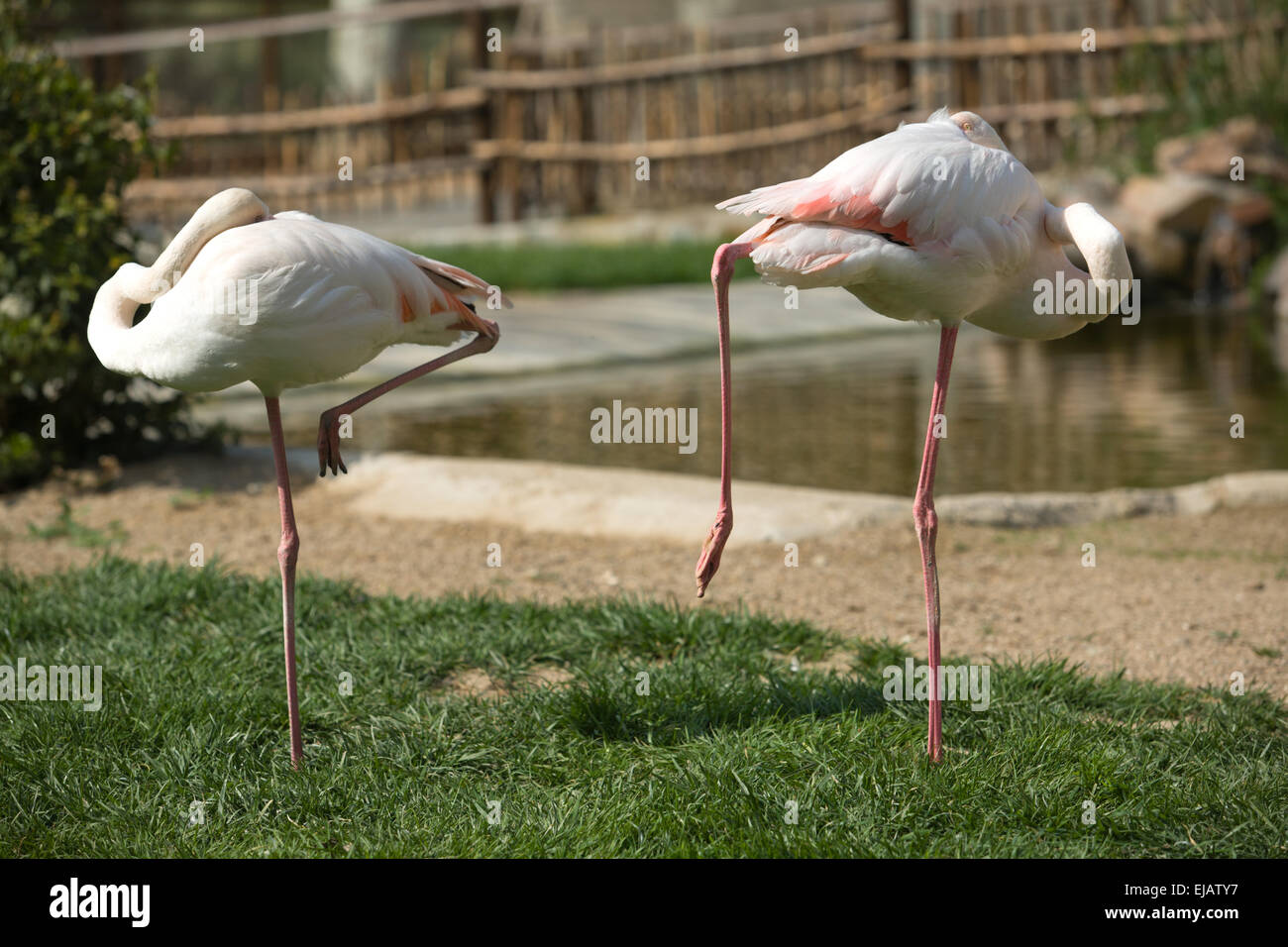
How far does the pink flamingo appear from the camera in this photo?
3262 mm

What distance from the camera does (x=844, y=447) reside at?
771cm

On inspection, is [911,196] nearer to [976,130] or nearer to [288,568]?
[976,130]

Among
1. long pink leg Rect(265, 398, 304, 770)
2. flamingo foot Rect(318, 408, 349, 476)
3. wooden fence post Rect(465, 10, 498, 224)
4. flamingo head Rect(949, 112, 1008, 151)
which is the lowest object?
long pink leg Rect(265, 398, 304, 770)

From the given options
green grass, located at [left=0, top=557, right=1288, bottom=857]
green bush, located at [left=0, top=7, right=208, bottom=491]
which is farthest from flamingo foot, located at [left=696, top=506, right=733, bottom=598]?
green bush, located at [left=0, top=7, right=208, bottom=491]

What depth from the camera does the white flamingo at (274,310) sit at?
10.8ft

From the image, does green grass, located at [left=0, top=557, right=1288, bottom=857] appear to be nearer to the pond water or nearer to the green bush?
the green bush

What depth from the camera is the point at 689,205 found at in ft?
59.3

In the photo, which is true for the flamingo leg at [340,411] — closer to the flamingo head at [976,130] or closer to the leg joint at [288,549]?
the leg joint at [288,549]

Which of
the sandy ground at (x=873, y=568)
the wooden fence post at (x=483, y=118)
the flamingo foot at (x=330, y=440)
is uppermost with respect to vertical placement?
the wooden fence post at (x=483, y=118)

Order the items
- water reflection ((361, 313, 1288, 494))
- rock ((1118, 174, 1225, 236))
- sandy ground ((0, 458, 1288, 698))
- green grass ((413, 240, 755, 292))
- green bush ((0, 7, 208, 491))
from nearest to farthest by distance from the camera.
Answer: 1. sandy ground ((0, 458, 1288, 698))
2. green bush ((0, 7, 208, 491))
3. water reflection ((361, 313, 1288, 494))
4. green grass ((413, 240, 755, 292))
5. rock ((1118, 174, 1225, 236))

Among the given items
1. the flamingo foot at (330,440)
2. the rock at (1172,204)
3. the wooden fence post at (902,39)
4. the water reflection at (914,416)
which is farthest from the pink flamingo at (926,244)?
the wooden fence post at (902,39)

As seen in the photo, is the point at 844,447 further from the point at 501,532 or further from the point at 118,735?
the point at 118,735

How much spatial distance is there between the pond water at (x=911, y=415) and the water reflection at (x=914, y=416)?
15 millimetres

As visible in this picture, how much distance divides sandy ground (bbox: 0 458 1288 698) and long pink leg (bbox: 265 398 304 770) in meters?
0.97
